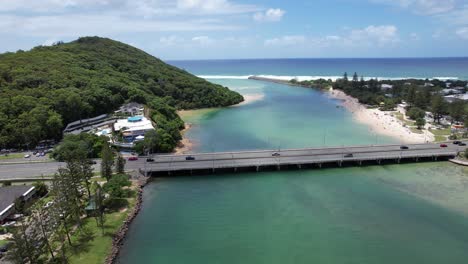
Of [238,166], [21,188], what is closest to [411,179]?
[238,166]

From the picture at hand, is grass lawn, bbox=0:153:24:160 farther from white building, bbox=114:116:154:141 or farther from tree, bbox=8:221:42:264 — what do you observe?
tree, bbox=8:221:42:264

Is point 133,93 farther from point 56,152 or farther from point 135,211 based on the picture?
point 135,211

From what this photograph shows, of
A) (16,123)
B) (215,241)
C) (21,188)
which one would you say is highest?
(16,123)

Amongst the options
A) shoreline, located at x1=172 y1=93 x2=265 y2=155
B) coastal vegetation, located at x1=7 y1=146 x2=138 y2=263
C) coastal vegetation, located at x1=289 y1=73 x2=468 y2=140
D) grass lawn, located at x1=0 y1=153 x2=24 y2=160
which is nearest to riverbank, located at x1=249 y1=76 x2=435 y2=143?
coastal vegetation, located at x1=289 y1=73 x2=468 y2=140

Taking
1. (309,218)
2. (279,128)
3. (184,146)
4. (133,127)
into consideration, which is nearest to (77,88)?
(133,127)

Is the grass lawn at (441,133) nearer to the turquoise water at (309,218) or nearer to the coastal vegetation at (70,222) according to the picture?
the turquoise water at (309,218)

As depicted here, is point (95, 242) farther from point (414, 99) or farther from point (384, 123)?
point (414, 99)

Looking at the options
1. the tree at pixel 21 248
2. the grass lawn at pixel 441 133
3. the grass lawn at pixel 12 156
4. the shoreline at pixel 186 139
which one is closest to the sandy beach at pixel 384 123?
the grass lawn at pixel 441 133
